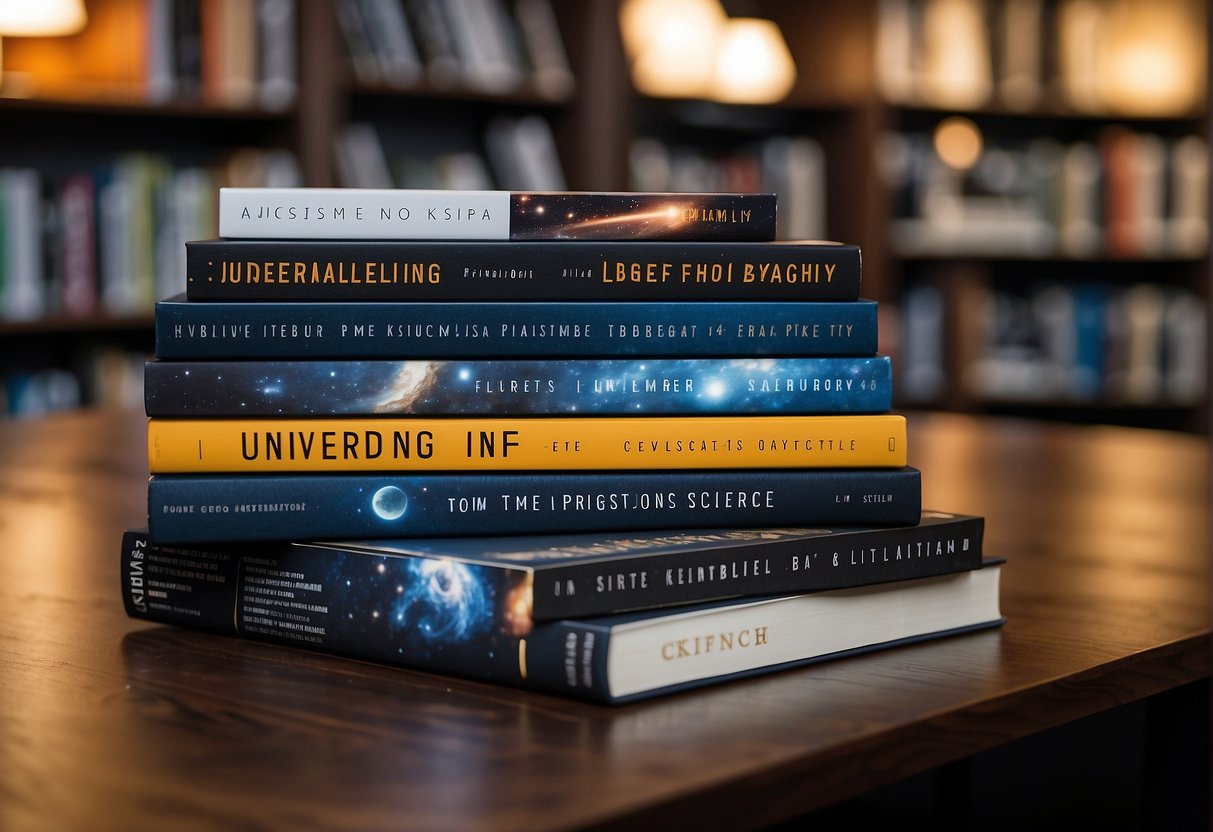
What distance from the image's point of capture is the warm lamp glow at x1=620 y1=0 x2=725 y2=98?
3215 mm

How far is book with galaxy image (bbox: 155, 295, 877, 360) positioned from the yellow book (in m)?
0.03

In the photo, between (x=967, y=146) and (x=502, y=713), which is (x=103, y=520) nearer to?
(x=502, y=713)

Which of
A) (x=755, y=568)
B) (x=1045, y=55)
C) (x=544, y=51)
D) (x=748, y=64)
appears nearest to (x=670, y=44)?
(x=748, y=64)

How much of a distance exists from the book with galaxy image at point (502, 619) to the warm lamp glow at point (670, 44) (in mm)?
2640

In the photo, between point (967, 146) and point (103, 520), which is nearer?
point (103, 520)

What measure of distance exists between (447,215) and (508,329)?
63mm

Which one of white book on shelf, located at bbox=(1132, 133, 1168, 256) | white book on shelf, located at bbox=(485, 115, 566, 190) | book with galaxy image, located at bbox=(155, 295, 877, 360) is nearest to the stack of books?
book with galaxy image, located at bbox=(155, 295, 877, 360)

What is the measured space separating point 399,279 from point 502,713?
216mm

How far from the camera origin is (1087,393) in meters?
3.65

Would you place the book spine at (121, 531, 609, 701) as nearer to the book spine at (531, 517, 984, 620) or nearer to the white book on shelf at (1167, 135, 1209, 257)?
the book spine at (531, 517, 984, 620)

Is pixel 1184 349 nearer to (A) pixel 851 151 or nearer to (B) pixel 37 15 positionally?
(A) pixel 851 151

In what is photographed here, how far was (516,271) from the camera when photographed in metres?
0.66

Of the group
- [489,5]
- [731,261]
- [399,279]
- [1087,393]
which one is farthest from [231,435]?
[1087,393]

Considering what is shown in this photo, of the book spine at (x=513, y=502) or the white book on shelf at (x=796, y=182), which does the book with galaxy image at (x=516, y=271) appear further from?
the white book on shelf at (x=796, y=182)
